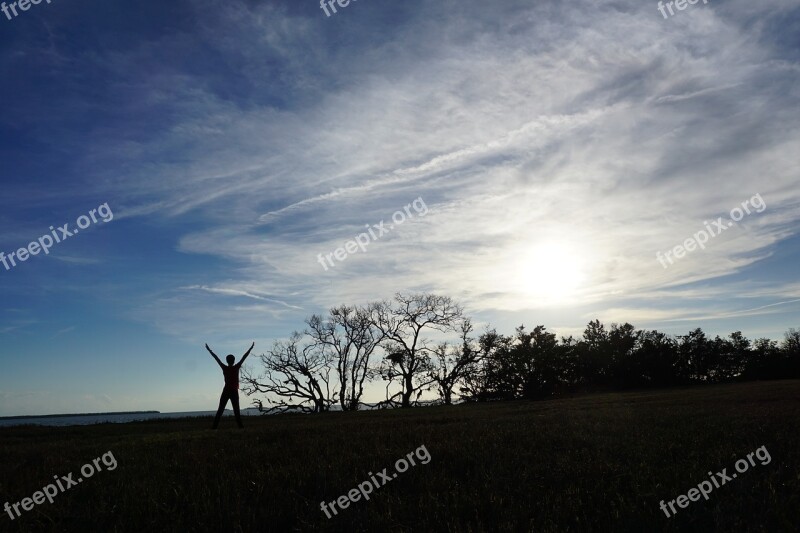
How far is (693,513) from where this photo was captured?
4.74 m

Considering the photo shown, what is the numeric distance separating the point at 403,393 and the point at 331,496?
190 ft

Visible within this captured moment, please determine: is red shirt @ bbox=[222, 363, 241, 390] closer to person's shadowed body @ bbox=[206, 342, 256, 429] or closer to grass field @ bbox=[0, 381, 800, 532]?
person's shadowed body @ bbox=[206, 342, 256, 429]

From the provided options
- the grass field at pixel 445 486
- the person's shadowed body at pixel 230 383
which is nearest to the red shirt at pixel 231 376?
the person's shadowed body at pixel 230 383

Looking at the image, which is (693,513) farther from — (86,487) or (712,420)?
(712,420)

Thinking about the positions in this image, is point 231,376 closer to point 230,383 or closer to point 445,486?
point 230,383

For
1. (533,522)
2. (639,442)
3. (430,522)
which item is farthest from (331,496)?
(639,442)

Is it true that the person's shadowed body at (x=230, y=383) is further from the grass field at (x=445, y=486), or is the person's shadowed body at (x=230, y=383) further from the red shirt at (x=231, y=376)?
the grass field at (x=445, y=486)

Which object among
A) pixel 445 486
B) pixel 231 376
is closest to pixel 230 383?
pixel 231 376

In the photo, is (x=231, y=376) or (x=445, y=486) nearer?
(x=445, y=486)

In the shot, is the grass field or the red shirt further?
the red shirt

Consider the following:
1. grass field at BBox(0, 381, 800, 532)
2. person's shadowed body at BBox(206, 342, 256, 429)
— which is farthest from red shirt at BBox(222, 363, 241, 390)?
grass field at BBox(0, 381, 800, 532)

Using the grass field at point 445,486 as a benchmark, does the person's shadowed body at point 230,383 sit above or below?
above

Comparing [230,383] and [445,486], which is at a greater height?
[230,383]

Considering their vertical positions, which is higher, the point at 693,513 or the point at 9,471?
the point at 9,471
